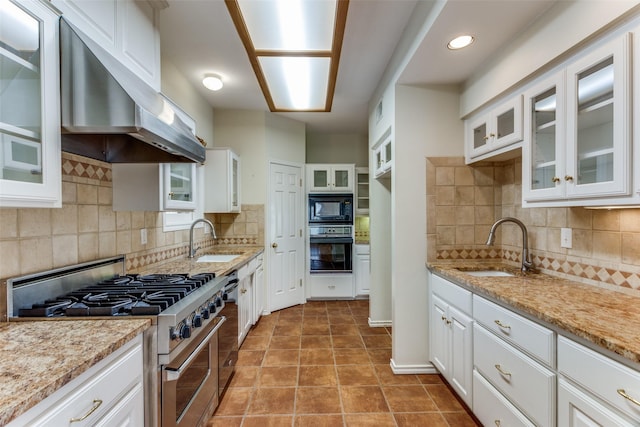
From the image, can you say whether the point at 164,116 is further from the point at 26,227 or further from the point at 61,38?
the point at 26,227

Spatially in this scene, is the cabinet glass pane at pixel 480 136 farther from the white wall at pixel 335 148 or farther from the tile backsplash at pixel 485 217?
the white wall at pixel 335 148

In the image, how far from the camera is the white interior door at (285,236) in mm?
3820

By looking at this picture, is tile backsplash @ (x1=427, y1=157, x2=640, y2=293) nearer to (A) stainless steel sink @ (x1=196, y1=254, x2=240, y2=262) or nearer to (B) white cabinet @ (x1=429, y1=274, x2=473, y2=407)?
(B) white cabinet @ (x1=429, y1=274, x2=473, y2=407)

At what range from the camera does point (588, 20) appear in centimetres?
127

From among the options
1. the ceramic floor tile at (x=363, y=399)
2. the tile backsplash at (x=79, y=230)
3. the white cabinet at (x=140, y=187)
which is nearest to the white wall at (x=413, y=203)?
the ceramic floor tile at (x=363, y=399)

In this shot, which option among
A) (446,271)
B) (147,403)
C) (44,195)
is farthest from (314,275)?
(44,195)

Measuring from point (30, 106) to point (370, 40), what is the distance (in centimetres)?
215

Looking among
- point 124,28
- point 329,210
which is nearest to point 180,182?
point 124,28

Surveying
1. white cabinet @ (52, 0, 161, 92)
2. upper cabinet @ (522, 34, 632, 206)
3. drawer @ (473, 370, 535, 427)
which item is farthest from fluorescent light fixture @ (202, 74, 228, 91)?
drawer @ (473, 370, 535, 427)

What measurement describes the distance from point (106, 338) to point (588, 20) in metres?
2.32

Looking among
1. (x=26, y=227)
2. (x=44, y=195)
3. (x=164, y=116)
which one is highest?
(x=164, y=116)

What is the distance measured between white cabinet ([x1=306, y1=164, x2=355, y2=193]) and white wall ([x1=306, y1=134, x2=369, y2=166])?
64cm

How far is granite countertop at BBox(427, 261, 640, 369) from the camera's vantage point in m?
0.94

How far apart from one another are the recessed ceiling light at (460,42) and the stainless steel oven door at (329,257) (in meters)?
2.89
